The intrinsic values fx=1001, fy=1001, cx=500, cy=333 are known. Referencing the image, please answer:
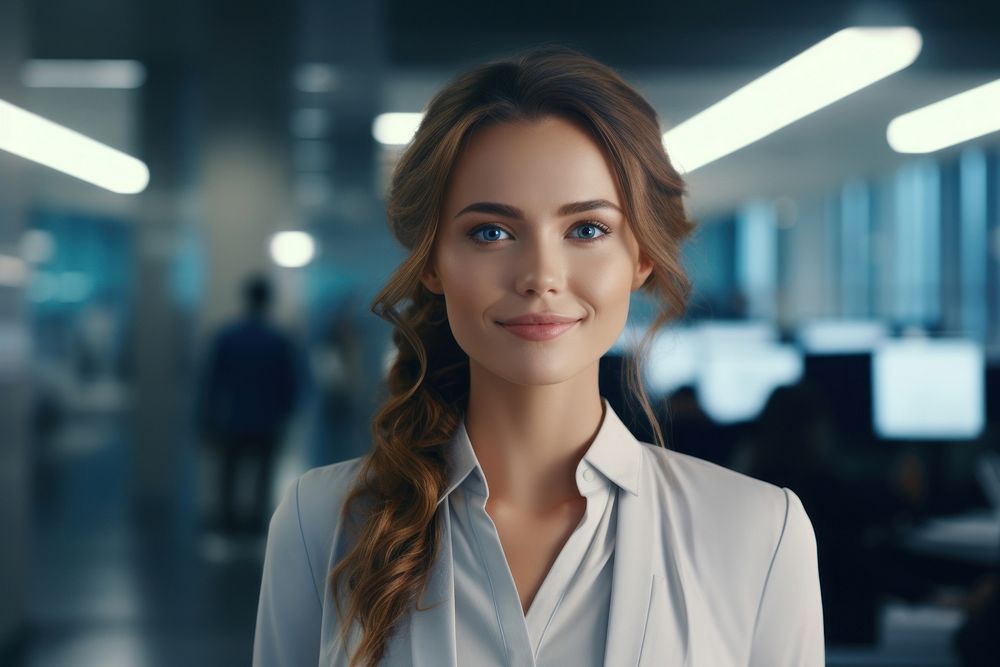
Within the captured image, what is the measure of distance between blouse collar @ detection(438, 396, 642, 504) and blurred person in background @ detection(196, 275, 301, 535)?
5.26 metres

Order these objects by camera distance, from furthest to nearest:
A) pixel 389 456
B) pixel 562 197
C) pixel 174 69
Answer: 1. pixel 174 69
2. pixel 389 456
3. pixel 562 197

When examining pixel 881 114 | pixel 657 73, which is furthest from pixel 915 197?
pixel 657 73

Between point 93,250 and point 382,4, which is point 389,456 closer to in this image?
point 382,4

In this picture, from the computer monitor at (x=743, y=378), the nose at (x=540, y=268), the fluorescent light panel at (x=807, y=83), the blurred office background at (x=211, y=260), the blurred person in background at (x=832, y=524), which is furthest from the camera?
the fluorescent light panel at (x=807, y=83)

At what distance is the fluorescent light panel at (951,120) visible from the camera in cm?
829

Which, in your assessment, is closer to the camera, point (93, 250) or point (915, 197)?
point (93, 250)

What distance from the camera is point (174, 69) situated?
6898 mm

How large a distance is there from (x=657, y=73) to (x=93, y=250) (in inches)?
178

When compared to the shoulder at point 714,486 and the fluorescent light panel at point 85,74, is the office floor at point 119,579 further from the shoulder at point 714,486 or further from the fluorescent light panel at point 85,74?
the shoulder at point 714,486

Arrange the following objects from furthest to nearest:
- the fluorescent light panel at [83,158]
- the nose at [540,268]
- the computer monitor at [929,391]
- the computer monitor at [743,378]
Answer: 1. the fluorescent light panel at [83,158]
2. the computer monitor at [743,378]
3. the computer monitor at [929,391]
4. the nose at [540,268]

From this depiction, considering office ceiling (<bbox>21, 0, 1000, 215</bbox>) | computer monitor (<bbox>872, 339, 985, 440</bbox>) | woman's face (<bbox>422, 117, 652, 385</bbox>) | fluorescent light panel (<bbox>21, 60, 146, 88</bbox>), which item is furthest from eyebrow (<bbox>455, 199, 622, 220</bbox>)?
fluorescent light panel (<bbox>21, 60, 146, 88</bbox>)

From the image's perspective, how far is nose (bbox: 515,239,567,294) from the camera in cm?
118

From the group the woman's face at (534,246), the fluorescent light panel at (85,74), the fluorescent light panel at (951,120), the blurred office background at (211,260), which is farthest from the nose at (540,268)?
the fluorescent light panel at (951,120)

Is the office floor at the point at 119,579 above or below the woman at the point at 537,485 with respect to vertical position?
below
